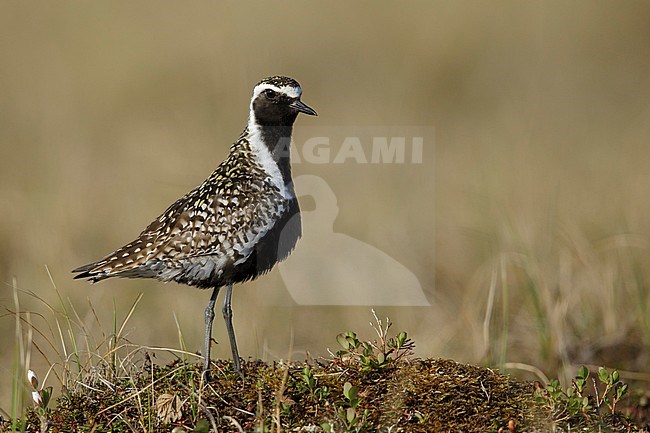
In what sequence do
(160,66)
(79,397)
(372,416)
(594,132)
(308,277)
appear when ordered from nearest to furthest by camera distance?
1. (372,416)
2. (79,397)
3. (308,277)
4. (594,132)
5. (160,66)

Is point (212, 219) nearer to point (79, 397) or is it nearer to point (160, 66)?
point (79, 397)

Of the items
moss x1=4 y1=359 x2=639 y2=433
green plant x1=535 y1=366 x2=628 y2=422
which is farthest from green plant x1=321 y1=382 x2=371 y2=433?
green plant x1=535 y1=366 x2=628 y2=422

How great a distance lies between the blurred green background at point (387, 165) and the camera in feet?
20.9

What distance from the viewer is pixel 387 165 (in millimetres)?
9195

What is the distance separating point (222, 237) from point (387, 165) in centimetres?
516

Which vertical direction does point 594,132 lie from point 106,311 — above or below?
above

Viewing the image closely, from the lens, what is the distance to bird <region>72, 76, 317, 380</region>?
4.15m

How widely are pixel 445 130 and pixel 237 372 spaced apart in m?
7.05

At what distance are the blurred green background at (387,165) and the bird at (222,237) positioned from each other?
1.16 metres

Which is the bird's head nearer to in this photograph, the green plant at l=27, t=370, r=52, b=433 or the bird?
the bird

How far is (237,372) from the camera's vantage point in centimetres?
391

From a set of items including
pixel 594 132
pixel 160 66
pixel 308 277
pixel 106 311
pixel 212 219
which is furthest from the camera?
pixel 160 66

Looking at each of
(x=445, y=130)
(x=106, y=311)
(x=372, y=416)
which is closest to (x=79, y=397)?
(x=372, y=416)

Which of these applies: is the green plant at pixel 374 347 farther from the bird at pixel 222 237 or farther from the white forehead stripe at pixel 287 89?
the white forehead stripe at pixel 287 89
